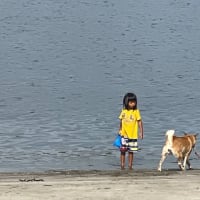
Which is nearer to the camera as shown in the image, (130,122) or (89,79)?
(130,122)

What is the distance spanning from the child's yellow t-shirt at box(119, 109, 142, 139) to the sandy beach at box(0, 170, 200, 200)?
883 mm

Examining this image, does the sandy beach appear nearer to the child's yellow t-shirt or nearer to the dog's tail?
the dog's tail

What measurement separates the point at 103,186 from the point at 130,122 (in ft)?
8.74

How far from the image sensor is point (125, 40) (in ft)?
121

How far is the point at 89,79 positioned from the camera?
25703 mm

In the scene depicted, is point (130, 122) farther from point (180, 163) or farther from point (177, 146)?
point (180, 163)

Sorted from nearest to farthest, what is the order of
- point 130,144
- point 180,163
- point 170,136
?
point 170,136, point 180,163, point 130,144

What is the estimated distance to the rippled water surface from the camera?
15913 millimetres

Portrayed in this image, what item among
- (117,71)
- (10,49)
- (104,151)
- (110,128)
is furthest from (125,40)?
(104,151)

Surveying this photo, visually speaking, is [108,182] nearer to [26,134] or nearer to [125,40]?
[26,134]

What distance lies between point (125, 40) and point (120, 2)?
16.6 m

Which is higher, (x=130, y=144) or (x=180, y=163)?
(x=130, y=144)

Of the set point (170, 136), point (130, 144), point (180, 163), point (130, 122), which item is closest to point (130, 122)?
point (130, 122)

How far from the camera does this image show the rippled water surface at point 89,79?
15.9 meters
